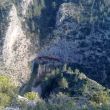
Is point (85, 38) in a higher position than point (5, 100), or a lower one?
lower

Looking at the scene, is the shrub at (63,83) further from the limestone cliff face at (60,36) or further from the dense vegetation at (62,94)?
the limestone cliff face at (60,36)

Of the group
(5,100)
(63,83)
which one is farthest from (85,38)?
(5,100)

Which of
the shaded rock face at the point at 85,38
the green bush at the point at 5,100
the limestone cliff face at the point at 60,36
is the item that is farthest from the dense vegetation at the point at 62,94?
the limestone cliff face at the point at 60,36

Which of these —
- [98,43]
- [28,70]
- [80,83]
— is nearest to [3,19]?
[28,70]

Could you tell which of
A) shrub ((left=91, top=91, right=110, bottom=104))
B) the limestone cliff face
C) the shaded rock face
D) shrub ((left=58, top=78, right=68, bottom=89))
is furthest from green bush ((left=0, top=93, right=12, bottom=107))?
the shaded rock face

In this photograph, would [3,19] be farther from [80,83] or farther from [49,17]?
[80,83]

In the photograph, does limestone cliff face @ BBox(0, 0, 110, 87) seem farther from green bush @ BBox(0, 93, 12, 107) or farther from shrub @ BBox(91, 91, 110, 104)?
green bush @ BBox(0, 93, 12, 107)

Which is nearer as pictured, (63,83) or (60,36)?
(63,83)

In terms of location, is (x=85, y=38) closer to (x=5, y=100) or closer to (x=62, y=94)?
(x=62, y=94)
